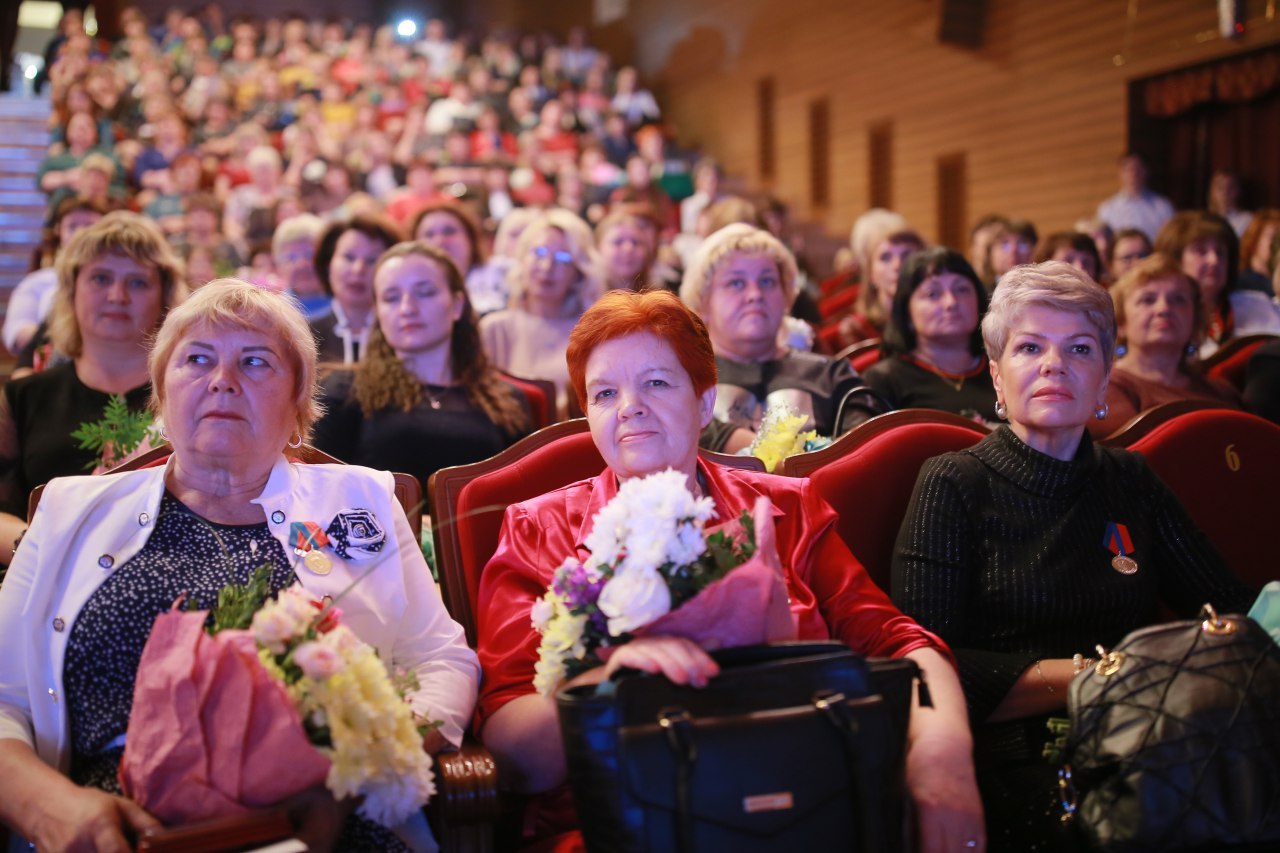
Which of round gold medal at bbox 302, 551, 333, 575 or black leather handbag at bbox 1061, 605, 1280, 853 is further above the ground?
round gold medal at bbox 302, 551, 333, 575

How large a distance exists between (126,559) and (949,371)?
8.08ft

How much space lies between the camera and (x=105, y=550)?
1803 mm

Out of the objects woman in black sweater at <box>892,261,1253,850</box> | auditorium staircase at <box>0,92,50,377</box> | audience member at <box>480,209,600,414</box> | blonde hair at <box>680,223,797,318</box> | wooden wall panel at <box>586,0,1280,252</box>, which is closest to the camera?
woman in black sweater at <box>892,261,1253,850</box>

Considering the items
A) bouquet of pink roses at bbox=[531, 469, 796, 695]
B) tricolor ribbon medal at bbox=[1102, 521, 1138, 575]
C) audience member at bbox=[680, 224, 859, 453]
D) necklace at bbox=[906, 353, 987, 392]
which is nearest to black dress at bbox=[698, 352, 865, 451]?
audience member at bbox=[680, 224, 859, 453]

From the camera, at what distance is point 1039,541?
2096 millimetres

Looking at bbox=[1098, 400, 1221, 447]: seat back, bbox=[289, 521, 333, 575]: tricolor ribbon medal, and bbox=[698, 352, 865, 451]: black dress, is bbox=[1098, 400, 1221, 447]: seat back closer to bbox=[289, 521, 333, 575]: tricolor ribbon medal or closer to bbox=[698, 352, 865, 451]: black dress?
bbox=[698, 352, 865, 451]: black dress

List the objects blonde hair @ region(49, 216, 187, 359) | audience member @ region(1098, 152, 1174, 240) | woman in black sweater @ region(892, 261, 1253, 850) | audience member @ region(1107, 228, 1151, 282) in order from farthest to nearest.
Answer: audience member @ region(1098, 152, 1174, 240)
audience member @ region(1107, 228, 1151, 282)
blonde hair @ region(49, 216, 187, 359)
woman in black sweater @ region(892, 261, 1253, 850)

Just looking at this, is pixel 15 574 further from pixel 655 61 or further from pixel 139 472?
pixel 655 61

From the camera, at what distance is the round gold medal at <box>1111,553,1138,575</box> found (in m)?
2.11

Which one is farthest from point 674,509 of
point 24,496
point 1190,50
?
point 1190,50

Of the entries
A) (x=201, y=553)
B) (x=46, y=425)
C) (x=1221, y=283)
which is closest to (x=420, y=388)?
(x=46, y=425)

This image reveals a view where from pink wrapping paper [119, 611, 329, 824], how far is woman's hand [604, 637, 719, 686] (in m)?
0.40

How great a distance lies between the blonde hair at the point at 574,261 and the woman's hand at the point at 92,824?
323 centimetres

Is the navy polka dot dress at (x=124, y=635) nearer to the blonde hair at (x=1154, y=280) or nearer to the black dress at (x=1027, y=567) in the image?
the black dress at (x=1027, y=567)
